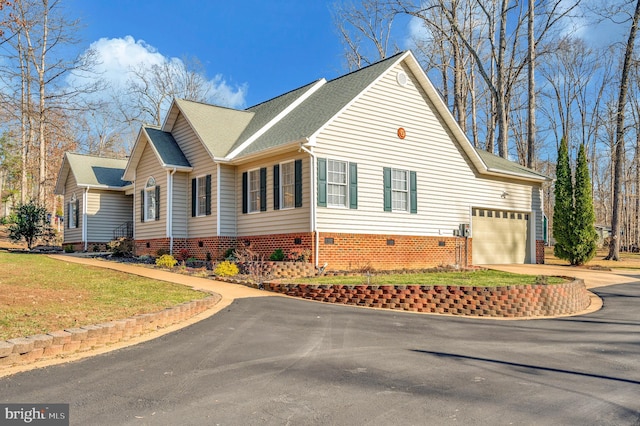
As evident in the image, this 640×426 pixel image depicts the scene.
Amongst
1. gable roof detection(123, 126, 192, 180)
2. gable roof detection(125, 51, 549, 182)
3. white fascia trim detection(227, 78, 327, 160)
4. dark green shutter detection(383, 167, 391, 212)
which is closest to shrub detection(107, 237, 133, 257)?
gable roof detection(125, 51, 549, 182)

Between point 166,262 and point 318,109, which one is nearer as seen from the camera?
point 166,262

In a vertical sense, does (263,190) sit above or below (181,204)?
above

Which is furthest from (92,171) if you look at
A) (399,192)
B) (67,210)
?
(399,192)

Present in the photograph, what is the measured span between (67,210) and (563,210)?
27419 mm

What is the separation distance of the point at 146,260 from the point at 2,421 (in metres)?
16.9

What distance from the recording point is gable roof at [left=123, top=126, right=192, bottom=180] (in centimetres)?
2078

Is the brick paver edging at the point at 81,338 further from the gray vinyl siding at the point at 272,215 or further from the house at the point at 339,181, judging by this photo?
the house at the point at 339,181

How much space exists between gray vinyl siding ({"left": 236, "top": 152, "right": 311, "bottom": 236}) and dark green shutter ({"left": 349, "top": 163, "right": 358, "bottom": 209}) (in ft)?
5.23

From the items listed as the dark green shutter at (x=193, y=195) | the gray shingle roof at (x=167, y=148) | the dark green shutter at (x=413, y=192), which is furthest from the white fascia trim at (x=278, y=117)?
the dark green shutter at (x=413, y=192)

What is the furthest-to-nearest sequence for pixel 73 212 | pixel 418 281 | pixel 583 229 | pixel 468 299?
1. pixel 73 212
2. pixel 583 229
3. pixel 418 281
4. pixel 468 299

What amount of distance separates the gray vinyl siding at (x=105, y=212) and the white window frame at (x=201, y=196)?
1063cm

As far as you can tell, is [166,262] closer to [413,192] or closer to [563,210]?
[413,192]

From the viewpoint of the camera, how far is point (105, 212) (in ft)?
95.0

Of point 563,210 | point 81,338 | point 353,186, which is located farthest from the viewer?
point 563,210
